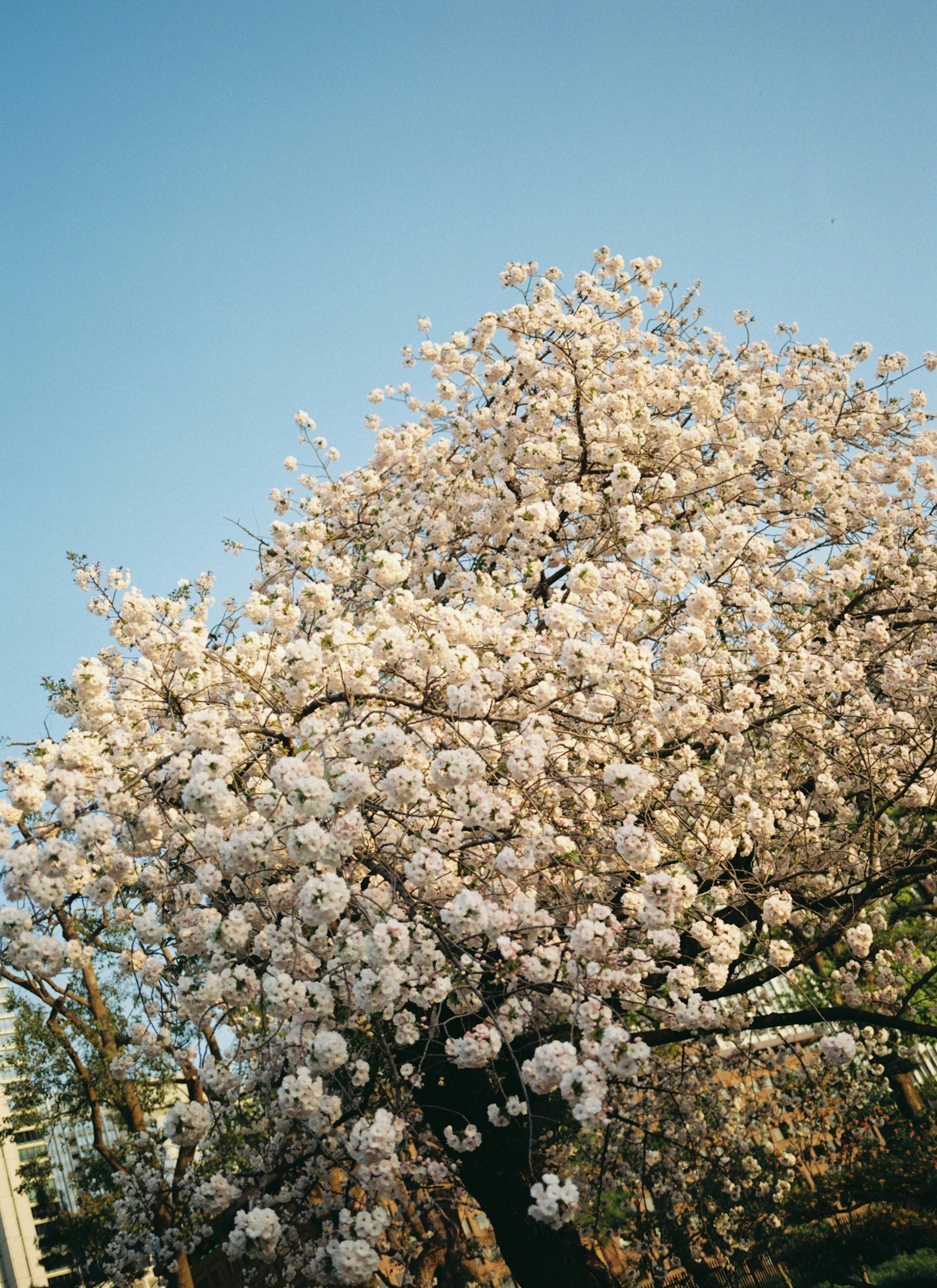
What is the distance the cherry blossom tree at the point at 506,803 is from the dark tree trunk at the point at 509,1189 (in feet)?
0.08

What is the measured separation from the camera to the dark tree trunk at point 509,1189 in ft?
20.0

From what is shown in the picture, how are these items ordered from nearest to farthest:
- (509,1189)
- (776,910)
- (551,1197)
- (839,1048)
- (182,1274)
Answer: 1. (551,1197)
2. (839,1048)
3. (776,910)
4. (509,1189)
5. (182,1274)

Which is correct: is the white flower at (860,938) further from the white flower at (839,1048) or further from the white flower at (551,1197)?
the white flower at (551,1197)

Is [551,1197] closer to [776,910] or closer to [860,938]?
[776,910]

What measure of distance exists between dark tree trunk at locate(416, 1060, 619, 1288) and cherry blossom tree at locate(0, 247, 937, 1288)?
24mm

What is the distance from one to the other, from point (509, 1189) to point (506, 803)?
3718 mm

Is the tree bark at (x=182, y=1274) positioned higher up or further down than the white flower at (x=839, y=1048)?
further down

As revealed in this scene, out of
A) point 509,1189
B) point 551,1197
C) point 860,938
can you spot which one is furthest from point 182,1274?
point 860,938

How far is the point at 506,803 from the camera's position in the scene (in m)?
4.52

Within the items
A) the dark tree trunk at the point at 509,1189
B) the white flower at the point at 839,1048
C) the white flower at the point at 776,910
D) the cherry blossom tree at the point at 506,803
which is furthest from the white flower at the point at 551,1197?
the white flower at the point at 776,910

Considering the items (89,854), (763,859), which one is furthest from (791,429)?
(89,854)

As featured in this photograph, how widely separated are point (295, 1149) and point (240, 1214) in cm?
237

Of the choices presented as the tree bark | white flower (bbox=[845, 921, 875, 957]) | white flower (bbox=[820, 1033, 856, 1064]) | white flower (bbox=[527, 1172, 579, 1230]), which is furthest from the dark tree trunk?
the tree bark

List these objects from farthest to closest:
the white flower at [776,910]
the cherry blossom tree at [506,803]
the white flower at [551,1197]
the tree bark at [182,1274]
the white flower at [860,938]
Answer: the tree bark at [182,1274] → the white flower at [860,938] → the white flower at [776,910] → the cherry blossom tree at [506,803] → the white flower at [551,1197]
